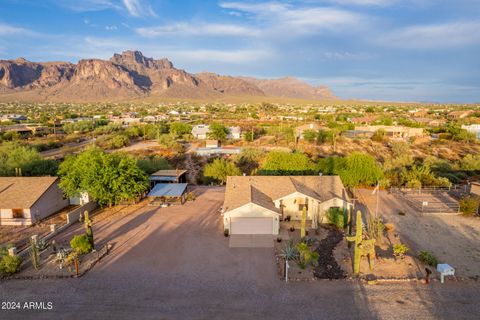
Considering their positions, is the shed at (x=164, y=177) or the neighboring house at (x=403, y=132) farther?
the neighboring house at (x=403, y=132)

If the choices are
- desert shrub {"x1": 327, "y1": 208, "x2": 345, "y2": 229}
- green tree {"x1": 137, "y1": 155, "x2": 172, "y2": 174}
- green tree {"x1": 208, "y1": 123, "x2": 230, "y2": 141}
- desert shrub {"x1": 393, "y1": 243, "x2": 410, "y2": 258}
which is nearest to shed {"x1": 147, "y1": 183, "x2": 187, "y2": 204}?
green tree {"x1": 137, "y1": 155, "x2": 172, "y2": 174}

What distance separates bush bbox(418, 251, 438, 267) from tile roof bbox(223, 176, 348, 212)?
6.68m

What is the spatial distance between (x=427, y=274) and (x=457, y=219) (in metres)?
10.9

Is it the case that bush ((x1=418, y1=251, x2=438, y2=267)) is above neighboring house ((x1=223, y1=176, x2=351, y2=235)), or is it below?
below

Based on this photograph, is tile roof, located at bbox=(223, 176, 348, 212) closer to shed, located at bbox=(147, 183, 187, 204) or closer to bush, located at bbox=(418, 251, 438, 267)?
shed, located at bbox=(147, 183, 187, 204)

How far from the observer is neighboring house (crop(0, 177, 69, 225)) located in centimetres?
2244

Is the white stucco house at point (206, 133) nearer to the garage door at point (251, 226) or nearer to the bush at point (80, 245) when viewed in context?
the garage door at point (251, 226)

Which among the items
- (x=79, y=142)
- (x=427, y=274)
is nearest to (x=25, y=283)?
(x=427, y=274)

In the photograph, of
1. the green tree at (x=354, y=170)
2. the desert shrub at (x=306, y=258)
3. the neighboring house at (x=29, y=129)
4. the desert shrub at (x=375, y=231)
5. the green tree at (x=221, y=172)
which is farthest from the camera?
the neighboring house at (x=29, y=129)

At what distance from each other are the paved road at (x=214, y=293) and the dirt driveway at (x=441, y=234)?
8.02 feet

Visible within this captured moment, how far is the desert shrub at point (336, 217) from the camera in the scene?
2148 centimetres

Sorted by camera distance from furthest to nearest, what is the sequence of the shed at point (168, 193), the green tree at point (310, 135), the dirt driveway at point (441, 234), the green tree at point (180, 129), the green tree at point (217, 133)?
the green tree at point (180, 129)
the green tree at point (217, 133)
the green tree at point (310, 135)
the shed at point (168, 193)
the dirt driveway at point (441, 234)

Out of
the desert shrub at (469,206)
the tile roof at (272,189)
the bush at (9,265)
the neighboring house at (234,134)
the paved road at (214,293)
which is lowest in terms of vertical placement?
the paved road at (214,293)

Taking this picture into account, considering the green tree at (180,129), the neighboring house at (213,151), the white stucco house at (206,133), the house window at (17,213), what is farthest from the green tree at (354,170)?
the green tree at (180,129)
